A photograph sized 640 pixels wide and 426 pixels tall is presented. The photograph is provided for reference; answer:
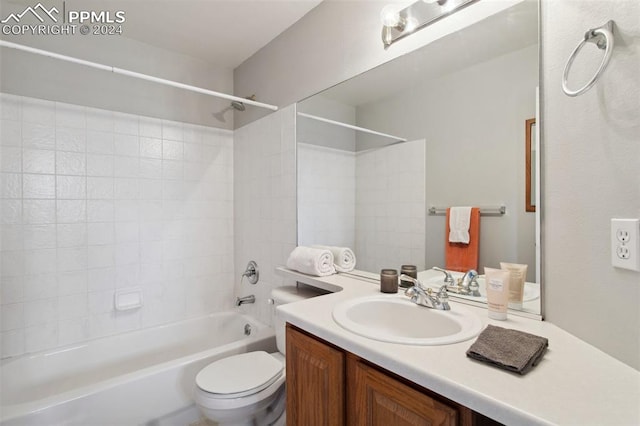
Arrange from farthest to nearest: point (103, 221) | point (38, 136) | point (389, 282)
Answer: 1. point (103, 221)
2. point (38, 136)
3. point (389, 282)

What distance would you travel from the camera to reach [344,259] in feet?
5.64

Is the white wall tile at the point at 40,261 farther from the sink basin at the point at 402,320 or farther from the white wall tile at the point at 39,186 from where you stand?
the sink basin at the point at 402,320

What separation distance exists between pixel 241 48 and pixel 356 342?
2274 mm

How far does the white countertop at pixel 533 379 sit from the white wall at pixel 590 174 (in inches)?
2.7

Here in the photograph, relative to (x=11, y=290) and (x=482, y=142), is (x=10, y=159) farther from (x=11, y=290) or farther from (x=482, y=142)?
(x=482, y=142)

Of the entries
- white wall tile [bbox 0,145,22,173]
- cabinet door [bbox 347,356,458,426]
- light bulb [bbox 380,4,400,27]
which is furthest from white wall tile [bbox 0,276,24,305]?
light bulb [bbox 380,4,400,27]

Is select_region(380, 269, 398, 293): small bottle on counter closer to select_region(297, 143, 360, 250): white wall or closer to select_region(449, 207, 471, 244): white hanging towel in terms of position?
select_region(449, 207, 471, 244): white hanging towel

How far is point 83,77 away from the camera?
201 cm

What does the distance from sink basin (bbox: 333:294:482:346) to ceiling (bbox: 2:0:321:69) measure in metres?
1.72

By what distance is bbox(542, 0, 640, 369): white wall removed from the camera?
679 millimetres

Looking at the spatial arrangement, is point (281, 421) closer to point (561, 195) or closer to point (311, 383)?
point (311, 383)

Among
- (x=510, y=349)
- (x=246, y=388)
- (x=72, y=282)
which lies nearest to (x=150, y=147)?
(x=72, y=282)

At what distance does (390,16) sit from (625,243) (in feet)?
3.96

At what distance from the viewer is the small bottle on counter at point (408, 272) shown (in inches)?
53.6
